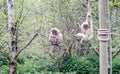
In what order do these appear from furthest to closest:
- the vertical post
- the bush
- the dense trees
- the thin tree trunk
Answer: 1. the bush
2. the dense trees
3. the thin tree trunk
4. the vertical post

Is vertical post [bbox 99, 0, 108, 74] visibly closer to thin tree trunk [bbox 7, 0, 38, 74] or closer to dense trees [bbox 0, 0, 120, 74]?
thin tree trunk [bbox 7, 0, 38, 74]

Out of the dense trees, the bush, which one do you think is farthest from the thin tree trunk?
the bush

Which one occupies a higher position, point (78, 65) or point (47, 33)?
point (47, 33)

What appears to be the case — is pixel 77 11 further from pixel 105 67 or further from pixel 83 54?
pixel 105 67

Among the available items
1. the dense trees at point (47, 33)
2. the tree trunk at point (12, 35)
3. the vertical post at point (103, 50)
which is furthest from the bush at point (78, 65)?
the vertical post at point (103, 50)

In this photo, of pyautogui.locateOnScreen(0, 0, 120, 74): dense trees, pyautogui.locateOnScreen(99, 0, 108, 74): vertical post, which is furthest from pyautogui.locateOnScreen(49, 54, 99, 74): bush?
pyautogui.locateOnScreen(99, 0, 108, 74): vertical post

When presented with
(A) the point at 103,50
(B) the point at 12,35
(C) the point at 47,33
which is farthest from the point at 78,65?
(A) the point at 103,50

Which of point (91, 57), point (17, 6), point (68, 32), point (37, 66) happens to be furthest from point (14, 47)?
point (91, 57)

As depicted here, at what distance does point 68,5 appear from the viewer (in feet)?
30.1

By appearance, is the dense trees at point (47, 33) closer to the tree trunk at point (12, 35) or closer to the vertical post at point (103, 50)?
the tree trunk at point (12, 35)

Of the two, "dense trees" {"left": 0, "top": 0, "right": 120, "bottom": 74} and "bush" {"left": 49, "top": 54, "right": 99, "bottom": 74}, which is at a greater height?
"dense trees" {"left": 0, "top": 0, "right": 120, "bottom": 74}

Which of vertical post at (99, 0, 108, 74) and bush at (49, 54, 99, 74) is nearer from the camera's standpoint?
vertical post at (99, 0, 108, 74)

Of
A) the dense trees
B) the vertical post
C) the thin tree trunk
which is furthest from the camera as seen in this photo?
the dense trees

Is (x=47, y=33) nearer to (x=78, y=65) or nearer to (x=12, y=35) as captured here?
(x=78, y=65)
